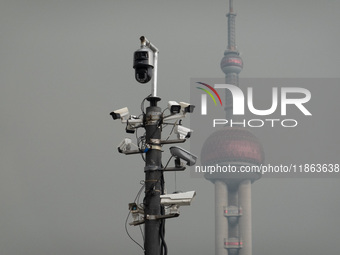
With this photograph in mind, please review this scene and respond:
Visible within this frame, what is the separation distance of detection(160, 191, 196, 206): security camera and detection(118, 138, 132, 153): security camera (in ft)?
7.22

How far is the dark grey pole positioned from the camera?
882 inches

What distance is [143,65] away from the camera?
2300 cm

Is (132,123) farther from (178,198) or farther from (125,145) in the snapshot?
(178,198)

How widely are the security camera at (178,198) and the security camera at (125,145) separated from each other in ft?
7.22

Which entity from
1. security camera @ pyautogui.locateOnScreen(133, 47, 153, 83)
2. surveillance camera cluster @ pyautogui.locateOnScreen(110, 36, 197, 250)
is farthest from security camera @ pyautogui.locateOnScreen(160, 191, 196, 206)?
security camera @ pyautogui.locateOnScreen(133, 47, 153, 83)

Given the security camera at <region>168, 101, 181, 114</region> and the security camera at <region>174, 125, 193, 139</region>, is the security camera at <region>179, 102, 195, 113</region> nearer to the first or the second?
the security camera at <region>168, 101, 181, 114</region>

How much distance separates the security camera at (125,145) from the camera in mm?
22953

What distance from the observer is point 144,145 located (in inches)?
898

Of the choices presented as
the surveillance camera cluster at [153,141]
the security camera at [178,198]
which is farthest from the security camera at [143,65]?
the security camera at [178,198]

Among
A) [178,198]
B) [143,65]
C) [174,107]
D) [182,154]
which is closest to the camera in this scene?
[178,198]

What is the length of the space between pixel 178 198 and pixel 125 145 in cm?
277

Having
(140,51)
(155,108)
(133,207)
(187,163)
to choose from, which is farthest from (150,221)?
(140,51)

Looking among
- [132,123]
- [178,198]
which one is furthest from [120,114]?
[178,198]

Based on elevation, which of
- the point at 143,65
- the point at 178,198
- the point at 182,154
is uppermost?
the point at 143,65
